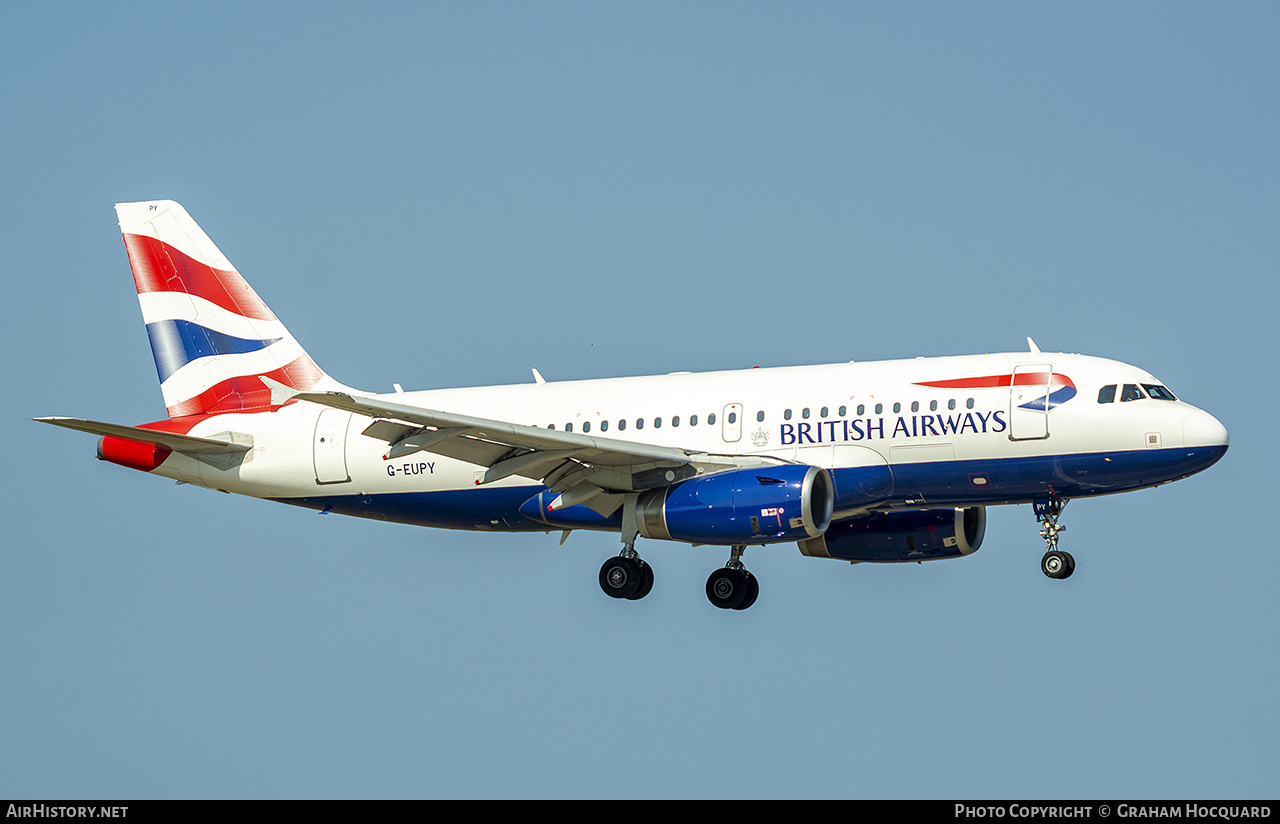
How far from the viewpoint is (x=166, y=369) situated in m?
47.0

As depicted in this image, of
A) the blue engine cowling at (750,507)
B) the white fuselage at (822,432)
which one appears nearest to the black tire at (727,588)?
the white fuselage at (822,432)

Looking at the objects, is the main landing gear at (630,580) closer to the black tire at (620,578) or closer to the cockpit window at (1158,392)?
the black tire at (620,578)

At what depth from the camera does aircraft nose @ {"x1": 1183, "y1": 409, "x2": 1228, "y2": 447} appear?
38438 millimetres

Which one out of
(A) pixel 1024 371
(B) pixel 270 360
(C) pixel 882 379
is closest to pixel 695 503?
(C) pixel 882 379

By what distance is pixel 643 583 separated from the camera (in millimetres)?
43000

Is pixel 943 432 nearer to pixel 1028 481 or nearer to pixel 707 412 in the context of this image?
pixel 1028 481

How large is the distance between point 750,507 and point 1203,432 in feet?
33.7

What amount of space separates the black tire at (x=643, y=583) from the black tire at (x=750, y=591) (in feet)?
10.9

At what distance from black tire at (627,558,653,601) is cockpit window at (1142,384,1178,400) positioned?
504 inches

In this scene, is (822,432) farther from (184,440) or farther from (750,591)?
(184,440)

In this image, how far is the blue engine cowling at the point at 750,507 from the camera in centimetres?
3844

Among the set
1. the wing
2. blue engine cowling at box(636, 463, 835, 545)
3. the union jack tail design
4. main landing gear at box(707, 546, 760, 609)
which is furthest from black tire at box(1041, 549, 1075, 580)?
the union jack tail design

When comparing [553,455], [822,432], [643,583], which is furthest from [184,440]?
[822,432]

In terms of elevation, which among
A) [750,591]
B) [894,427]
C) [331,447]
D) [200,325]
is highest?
[200,325]
